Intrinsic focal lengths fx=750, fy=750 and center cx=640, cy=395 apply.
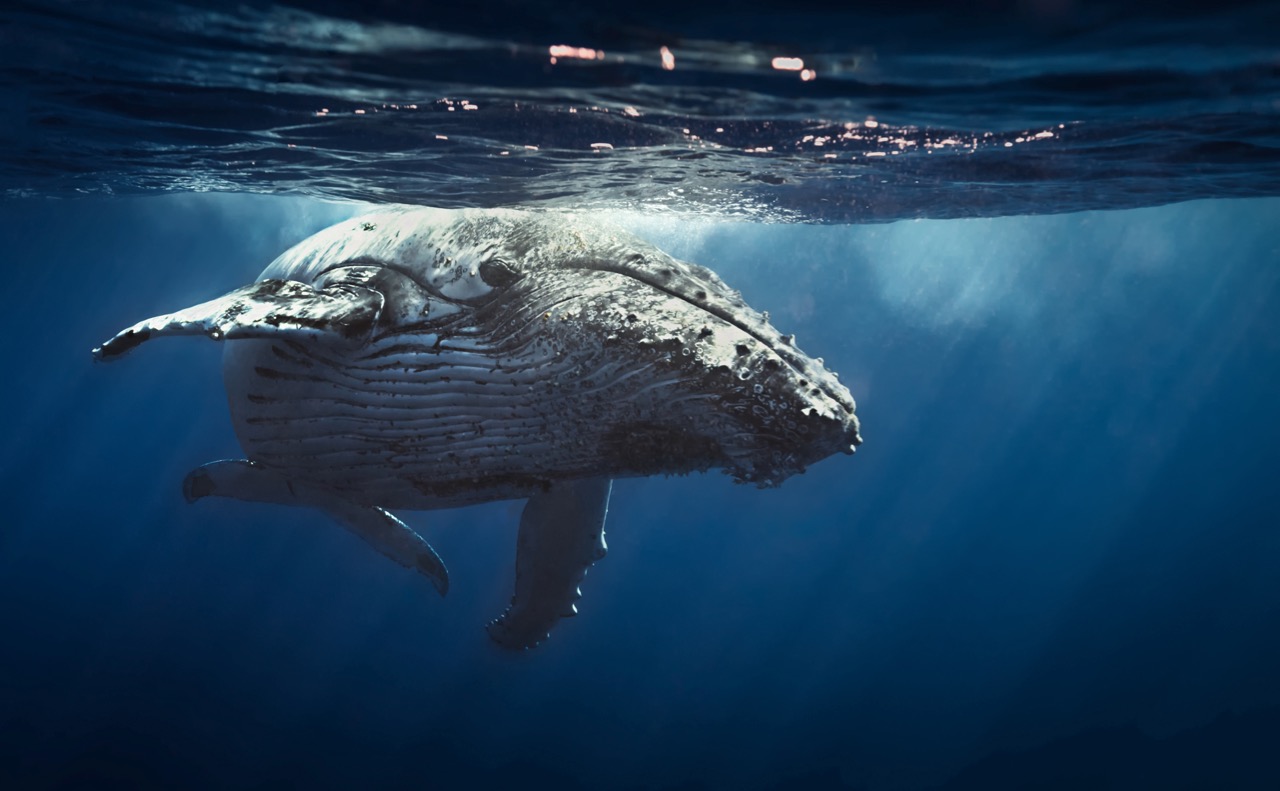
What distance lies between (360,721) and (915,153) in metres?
28.1

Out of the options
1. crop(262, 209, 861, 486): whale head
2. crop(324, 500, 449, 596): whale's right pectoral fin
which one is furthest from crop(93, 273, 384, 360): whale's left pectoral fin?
crop(324, 500, 449, 596): whale's right pectoral fin

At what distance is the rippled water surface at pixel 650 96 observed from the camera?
595cm

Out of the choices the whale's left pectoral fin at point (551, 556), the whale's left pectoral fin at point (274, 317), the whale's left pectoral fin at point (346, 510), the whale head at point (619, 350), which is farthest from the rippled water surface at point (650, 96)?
the whale's left pectoral fin at point (551, 556)

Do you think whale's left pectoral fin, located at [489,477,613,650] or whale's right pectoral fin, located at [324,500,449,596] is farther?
whale's left pectoral fin, located at [489,477,613,650]

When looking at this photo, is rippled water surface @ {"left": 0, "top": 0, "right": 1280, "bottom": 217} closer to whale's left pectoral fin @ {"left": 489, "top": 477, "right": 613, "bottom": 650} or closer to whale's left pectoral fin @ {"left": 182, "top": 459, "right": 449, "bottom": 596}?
whale's left pectoral fin @ {"left": 182, "top": 459, "right": 449, "bottom": 596}

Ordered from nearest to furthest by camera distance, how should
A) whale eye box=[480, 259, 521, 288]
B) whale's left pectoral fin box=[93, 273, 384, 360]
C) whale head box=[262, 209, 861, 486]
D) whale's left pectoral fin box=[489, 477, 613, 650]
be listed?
whale head box=[262, 209, 861, 486] → whale's left pectoral fin box=[93, 273, 384, 360] → whale eye box=[480, 259, 521, 288] → whale's left pectoral fin box=[489, 477, 613, 650]

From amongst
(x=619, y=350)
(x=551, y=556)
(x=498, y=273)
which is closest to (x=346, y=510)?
(x=551, y=556)

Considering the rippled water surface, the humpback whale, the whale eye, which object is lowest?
the humpback whale

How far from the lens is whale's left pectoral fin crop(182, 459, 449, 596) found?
657cm

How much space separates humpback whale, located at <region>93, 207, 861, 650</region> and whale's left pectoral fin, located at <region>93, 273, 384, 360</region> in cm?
2

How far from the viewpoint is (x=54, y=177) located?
1688 centimetres

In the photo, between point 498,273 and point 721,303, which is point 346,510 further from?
point 721,303

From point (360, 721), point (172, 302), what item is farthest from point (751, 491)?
point (172, 302)

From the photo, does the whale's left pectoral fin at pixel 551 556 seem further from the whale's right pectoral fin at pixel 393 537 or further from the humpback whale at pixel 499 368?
the whale's right pectoral fin at pixel 393 537
